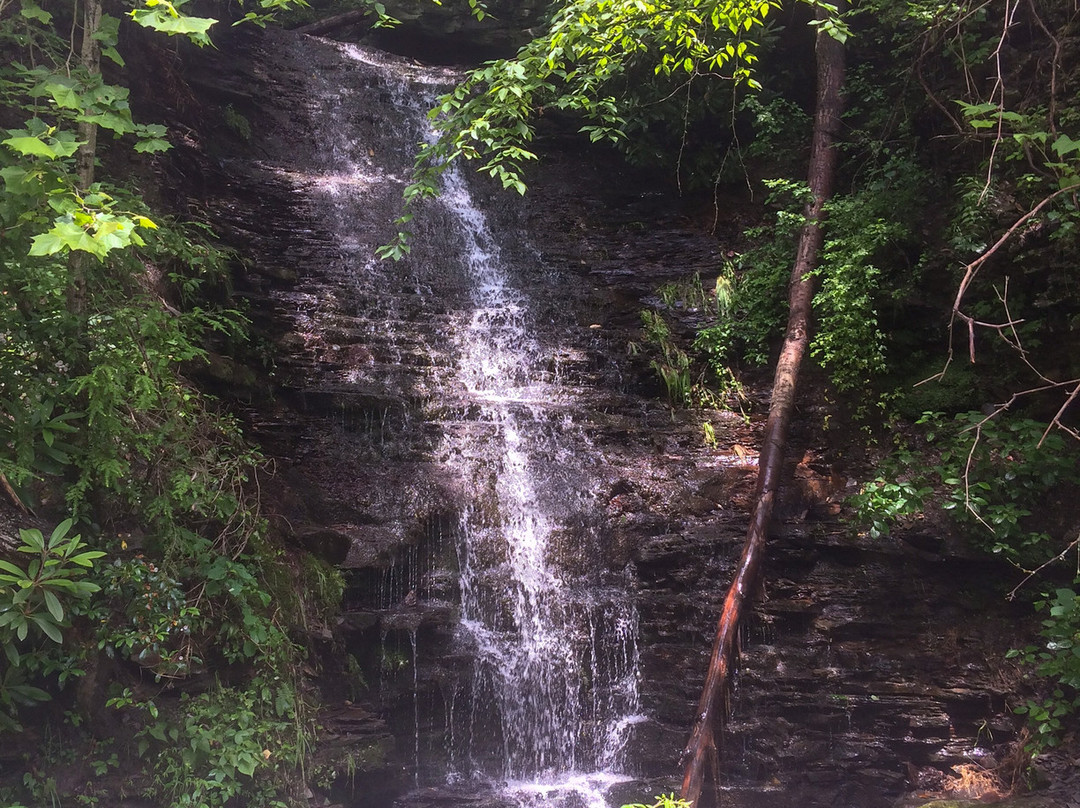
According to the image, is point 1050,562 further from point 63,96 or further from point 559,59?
point 63,96

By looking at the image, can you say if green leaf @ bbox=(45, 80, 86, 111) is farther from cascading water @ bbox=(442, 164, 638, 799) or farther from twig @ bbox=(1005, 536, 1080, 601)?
twig @ bbox=(1005, 536, 1080, 601)

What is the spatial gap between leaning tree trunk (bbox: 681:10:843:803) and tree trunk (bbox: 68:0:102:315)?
196 inches

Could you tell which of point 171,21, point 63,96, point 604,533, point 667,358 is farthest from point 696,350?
point 63,96

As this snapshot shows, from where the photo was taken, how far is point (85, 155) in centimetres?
386

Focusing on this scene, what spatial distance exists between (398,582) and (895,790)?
13.8ft

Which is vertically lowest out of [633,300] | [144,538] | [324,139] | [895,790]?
[895,790]

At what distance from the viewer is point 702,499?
6625mm

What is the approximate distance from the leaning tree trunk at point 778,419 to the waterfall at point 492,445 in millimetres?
797

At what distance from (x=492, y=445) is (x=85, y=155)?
428 centimetres

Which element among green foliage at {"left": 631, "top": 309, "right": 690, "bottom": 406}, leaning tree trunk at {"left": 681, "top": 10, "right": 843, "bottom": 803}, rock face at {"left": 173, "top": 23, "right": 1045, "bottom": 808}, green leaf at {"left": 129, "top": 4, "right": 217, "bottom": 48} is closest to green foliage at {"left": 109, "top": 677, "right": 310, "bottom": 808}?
rock face at {"left": 173, "top": 23, "right": 1045, "bottom": 808}

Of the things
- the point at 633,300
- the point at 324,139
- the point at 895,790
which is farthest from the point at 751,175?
the point at 895,790

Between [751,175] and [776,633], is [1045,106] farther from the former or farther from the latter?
[776,633]

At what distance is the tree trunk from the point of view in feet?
12.4

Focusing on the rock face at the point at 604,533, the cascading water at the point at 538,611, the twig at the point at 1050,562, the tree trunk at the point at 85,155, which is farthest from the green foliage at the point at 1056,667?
the tree trunk at the point at 85,155
